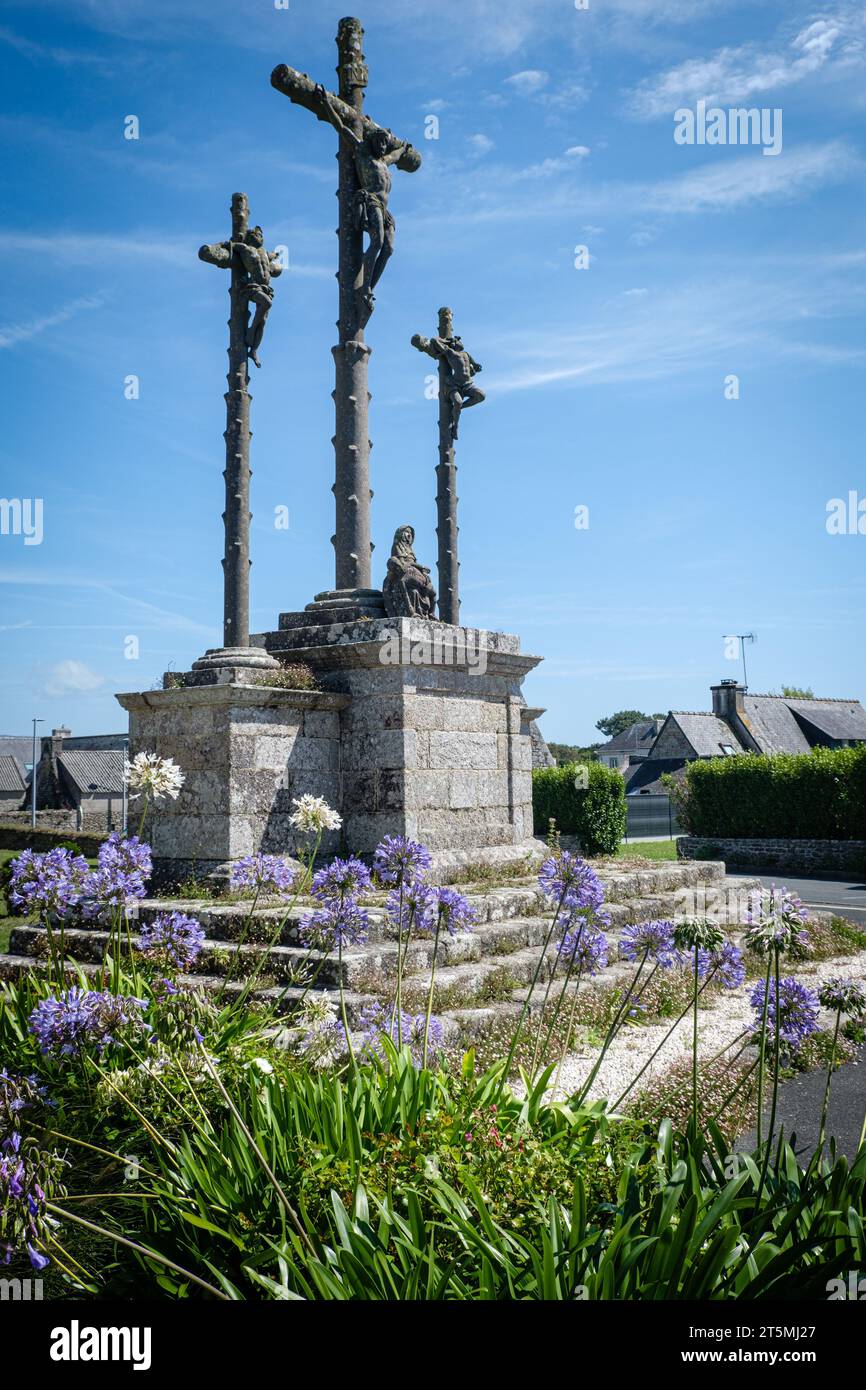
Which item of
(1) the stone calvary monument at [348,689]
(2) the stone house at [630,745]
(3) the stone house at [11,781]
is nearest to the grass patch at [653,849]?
(1) the stone calvary monument at [348,689]

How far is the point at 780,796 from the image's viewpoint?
2012cm

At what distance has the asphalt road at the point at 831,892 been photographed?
43.5ft

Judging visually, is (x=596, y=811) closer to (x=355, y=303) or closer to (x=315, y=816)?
(x=355, y=303)

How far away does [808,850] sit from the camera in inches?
766

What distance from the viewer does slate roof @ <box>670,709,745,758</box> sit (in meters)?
34.1

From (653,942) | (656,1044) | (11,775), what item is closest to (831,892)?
(656,1044)

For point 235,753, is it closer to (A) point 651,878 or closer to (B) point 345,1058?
(B) point 345,1058

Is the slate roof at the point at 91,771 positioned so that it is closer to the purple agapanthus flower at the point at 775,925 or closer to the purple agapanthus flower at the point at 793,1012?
the purple agapanthus flower at the point at 793,1012

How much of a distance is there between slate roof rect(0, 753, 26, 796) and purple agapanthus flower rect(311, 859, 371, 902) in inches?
1956

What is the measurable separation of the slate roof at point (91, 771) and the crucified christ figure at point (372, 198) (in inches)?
1282

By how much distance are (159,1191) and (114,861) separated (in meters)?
1.39

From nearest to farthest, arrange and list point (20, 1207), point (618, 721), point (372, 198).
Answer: point (20, 1207)
point (372, 198)
point (618, 721)

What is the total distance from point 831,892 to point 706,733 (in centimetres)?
1968
